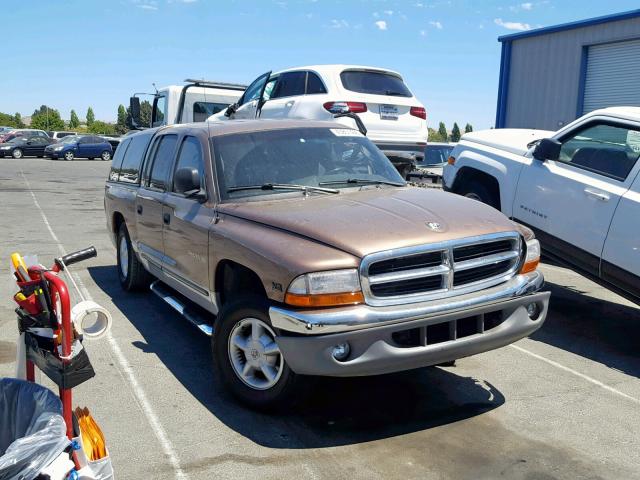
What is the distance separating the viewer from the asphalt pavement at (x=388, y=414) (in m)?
3.58

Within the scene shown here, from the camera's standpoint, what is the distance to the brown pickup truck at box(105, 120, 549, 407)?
370cm

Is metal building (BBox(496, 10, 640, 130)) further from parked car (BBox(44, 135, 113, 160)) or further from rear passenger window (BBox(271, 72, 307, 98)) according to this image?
parked car (BBox(44, 135, 113, 160))

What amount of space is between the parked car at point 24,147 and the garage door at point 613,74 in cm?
3322

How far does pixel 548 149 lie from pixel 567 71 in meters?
10.8

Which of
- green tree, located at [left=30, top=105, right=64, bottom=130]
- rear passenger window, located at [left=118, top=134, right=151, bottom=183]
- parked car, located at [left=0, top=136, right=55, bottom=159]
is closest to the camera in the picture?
rear passenger window, located at [left=118, top=134, right=151, bottom=183]

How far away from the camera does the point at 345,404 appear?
4406 mm

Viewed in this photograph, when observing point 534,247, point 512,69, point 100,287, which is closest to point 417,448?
point 534,247

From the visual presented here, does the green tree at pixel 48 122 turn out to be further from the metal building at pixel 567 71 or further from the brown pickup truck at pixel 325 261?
the brown pickup truck at pixel 325 261

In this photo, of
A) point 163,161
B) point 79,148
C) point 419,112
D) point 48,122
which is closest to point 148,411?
point 163,161

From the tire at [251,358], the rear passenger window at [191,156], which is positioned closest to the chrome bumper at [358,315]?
the tire at [251,358]

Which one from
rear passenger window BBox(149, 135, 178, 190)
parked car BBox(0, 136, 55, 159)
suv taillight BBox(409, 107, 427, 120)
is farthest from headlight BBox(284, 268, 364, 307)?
parked car BBox(0, 136, 55, 159)

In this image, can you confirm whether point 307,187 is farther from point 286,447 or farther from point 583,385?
point 583,385

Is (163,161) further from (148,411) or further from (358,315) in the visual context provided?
(358,315)

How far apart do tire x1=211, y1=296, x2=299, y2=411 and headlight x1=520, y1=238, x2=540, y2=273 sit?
1743mm
